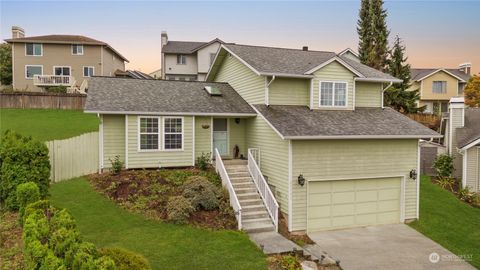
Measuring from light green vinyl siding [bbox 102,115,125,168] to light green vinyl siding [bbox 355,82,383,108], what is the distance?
11.4 metres

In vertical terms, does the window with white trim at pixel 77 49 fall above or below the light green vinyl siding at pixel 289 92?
above

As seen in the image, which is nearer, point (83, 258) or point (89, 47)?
point (83, 258)

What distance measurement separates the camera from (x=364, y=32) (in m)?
33.9

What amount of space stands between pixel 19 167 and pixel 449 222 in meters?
17.2

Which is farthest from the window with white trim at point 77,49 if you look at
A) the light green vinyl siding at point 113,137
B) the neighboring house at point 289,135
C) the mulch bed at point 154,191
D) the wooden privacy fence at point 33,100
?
the mulch bed at point 154,191

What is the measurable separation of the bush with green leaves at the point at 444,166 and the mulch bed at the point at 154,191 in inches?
539

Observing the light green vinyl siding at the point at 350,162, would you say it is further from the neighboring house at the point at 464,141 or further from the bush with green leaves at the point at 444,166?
the bush with green leaves at the point at 444,166

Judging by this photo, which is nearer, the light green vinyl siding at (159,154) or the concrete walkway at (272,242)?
the concrete walkway at (272,242)

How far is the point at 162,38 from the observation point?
43.2 m

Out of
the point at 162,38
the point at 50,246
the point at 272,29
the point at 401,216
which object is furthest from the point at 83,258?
the point at 162,38

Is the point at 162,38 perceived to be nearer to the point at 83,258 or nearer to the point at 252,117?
the point at 252,117

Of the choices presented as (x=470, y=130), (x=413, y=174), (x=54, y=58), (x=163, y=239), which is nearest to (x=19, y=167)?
(x=163, y=239)

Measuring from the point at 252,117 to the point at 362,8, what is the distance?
23959 millimetres

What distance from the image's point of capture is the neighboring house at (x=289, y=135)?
1358cm
